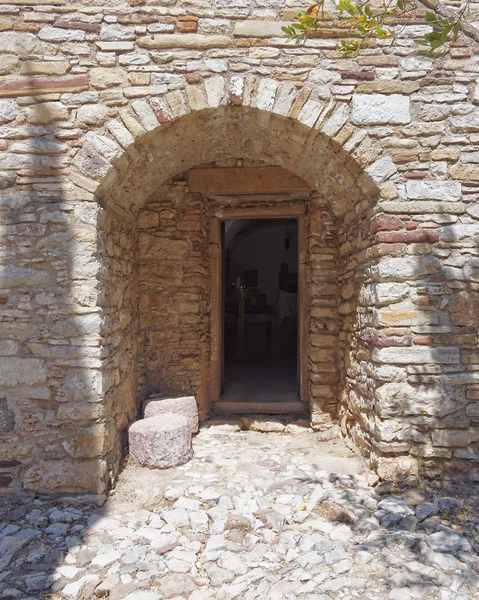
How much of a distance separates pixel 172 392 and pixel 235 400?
92cm

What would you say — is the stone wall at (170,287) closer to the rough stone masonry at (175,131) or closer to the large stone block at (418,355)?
the rough stone masonry at (175,131)

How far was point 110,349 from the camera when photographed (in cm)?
340

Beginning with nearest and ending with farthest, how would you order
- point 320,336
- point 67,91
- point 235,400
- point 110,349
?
point 67,91 < point 110,349 < point 320,336 < point 235,400

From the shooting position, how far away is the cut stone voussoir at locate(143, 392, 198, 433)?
4.12 m

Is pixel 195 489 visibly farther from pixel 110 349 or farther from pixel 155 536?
pixel 110 349

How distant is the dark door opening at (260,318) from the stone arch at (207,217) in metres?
0.71

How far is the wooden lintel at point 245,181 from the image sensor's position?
4.59 m

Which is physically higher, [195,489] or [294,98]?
[294,98]

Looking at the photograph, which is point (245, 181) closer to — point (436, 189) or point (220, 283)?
point (220, 283)

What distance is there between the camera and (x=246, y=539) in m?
2.66

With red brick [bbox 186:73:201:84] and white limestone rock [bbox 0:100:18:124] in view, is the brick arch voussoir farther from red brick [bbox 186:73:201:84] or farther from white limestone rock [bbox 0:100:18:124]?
white limestone rock [bbox 0:100:18:124]

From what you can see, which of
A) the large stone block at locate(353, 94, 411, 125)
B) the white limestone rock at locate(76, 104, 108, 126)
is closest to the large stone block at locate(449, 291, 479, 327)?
the large stone block at locate(353, 94, 411, 125)

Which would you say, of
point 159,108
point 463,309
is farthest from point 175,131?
point 463,309

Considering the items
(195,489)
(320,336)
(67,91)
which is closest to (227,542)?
(195,489)
